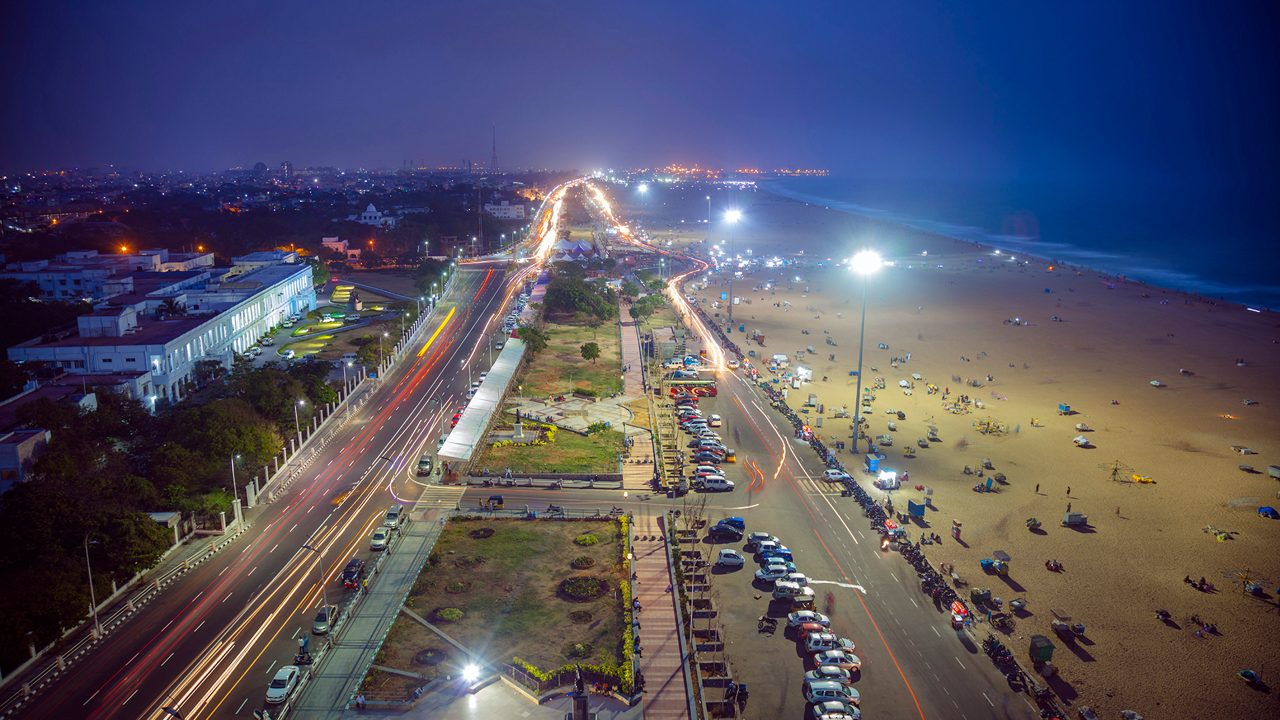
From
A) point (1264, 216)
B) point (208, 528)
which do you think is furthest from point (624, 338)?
point (1264, 216)

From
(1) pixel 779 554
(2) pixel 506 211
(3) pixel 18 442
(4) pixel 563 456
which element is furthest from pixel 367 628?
(2) pixel 506 211

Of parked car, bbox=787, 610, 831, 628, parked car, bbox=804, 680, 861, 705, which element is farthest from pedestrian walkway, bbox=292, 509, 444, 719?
parked car, bbox=787, 610, 831, 628

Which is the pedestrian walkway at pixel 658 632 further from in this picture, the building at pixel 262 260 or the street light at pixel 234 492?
the building at pixel 262 260

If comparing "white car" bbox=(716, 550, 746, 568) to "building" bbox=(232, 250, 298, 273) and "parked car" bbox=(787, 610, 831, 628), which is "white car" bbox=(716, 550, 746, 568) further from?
"building" bbox=(232, 250, 298, 273)

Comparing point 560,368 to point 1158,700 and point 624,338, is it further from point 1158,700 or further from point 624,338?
point 1158,700

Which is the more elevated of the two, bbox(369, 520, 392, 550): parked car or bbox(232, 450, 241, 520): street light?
bbox(232, 450, 241, 520): street light
